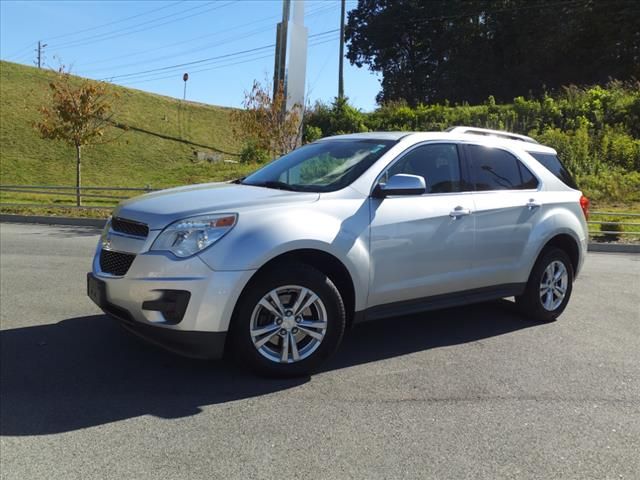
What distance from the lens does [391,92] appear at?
198 feet

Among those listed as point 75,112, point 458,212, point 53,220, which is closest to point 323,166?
point 458,212

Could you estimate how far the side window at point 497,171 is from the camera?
5184 millimetres

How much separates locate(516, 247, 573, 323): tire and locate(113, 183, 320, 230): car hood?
254cm

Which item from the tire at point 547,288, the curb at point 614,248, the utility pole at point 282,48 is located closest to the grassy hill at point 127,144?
the utility pole at point 282,48

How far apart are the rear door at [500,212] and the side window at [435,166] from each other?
19cm

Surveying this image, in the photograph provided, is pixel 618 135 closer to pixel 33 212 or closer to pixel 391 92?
pixel 33 212

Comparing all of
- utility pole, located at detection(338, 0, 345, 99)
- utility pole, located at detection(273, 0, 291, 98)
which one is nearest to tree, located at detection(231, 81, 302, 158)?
utility pole, located at detection(273, 0, 291, 98)

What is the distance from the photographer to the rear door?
501cm

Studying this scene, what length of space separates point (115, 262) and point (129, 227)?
0.27 m

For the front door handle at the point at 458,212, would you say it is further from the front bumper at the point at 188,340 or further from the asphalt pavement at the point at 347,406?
the front bumper at the point at 188,340

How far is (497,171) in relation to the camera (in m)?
5.36

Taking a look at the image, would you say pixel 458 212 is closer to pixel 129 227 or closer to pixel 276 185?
pixel 276 185

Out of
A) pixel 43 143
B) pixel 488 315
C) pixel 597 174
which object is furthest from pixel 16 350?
pixel 43 143

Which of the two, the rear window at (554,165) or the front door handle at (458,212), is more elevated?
the rear window at (554,165)
